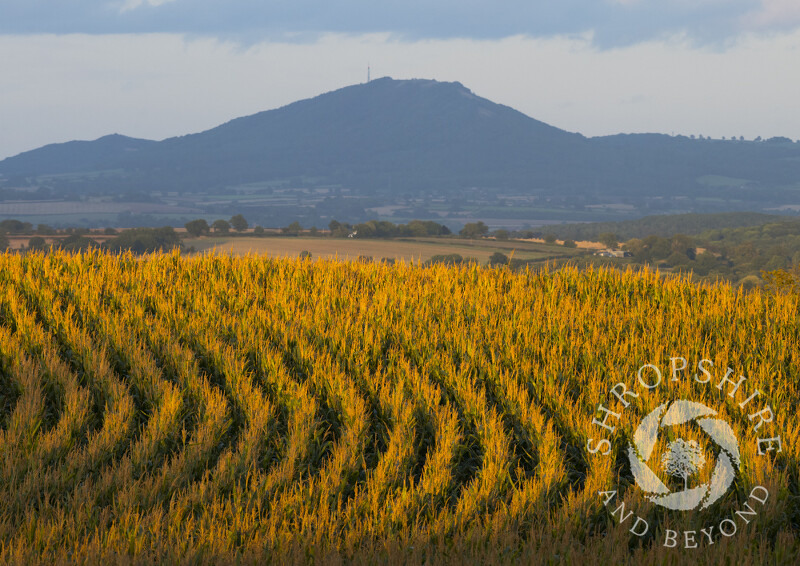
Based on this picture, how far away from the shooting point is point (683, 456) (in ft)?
25.7

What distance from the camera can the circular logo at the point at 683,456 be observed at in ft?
24.1

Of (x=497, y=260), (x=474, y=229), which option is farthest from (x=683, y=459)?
(x=474, y=229)

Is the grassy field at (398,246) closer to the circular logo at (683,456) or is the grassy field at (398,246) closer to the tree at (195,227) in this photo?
the tree at (195,227)

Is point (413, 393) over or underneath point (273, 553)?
over

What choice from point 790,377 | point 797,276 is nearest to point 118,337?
point 790,377

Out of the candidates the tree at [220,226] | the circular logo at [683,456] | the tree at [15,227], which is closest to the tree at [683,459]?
the circular logo at [683,456]

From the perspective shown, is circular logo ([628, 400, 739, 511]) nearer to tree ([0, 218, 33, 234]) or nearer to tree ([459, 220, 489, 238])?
tree ([459, 220, 489, 238])

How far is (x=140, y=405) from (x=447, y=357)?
4098 mm

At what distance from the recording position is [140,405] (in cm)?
941

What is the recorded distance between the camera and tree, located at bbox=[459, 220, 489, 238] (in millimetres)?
59206

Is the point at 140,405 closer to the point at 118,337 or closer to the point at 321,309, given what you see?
the point at 118,337

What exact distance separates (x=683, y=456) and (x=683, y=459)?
0.07 metres

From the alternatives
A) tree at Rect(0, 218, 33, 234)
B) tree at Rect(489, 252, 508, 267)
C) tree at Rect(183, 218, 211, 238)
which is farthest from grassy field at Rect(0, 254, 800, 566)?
tree at Rect(0, 218, 33, 234)

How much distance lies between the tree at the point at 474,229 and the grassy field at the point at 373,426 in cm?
4418
